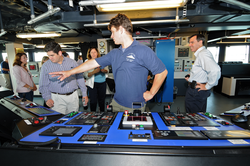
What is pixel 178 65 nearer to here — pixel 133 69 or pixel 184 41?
pixel 184 41

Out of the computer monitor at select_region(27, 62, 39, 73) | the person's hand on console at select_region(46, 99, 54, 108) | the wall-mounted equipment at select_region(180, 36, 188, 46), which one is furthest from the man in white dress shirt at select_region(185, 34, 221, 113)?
the computer monitor at select_region(27, 62, 39, 73)

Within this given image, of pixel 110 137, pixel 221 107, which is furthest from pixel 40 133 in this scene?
pixel 221 107

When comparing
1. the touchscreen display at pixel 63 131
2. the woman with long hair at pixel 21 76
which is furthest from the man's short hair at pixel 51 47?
the woman with long hair at pixel 21 76

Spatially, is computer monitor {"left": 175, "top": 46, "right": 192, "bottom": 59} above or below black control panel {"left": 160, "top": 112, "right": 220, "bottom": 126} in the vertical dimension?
above

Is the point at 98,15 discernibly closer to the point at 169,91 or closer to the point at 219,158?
the point at 219,158

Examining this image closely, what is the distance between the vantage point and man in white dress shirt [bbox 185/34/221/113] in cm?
192

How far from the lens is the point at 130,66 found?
1345 millimetres

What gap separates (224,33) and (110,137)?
6621mm

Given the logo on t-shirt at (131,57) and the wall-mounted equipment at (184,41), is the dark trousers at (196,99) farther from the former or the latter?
the wall-mounted equipment at (184,41)

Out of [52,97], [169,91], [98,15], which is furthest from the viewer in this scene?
[169,91]

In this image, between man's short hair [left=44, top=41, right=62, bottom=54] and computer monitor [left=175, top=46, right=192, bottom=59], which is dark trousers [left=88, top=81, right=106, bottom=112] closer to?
man's short hair [left=44, top=41, right=62, bottom=54]

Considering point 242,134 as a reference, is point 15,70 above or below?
above

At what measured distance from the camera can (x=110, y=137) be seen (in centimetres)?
86

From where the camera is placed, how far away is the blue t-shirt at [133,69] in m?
1.29
